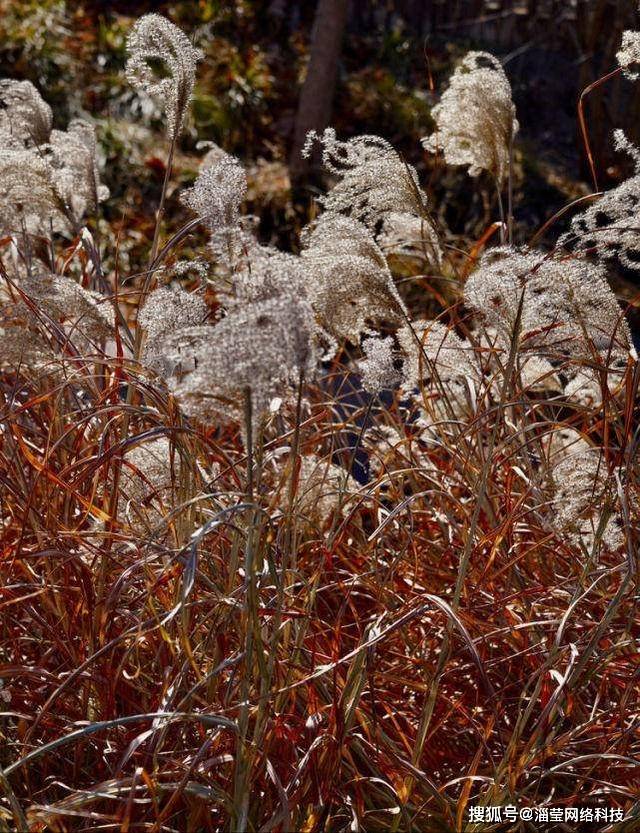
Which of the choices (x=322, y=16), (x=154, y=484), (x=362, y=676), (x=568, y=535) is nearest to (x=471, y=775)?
(x=362, y=676)

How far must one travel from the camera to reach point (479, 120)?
2375 millimetres

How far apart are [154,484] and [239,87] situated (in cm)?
648

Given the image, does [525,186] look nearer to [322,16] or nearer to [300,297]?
[322,16]

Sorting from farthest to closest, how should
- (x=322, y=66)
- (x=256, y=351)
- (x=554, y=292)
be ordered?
(x=322, y=66)
(x=554, y=292)
(x=256, y=351)

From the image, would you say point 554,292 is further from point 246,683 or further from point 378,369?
point 246,683

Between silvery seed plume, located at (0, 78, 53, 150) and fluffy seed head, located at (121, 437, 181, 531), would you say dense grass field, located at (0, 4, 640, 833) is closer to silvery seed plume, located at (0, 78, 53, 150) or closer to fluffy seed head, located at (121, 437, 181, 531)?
fluffy seed head, located at (121, 437, 181, 531)

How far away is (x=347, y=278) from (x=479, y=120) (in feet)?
2.89

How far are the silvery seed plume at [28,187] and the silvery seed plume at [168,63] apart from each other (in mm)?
338

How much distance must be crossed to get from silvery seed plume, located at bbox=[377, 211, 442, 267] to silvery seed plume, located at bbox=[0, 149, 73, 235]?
2.58 feet

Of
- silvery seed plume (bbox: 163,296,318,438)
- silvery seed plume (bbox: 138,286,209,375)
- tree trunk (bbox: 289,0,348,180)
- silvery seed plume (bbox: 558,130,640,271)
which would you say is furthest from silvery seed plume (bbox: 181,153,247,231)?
tree trunk (bbox: 289,0,348,180)

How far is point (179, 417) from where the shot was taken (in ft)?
6.02

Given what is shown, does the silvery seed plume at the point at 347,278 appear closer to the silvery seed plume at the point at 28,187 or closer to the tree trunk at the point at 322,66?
the silvery seed plume at the point at 28,187

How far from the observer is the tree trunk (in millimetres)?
6301

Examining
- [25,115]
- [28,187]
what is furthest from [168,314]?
[25,115]
